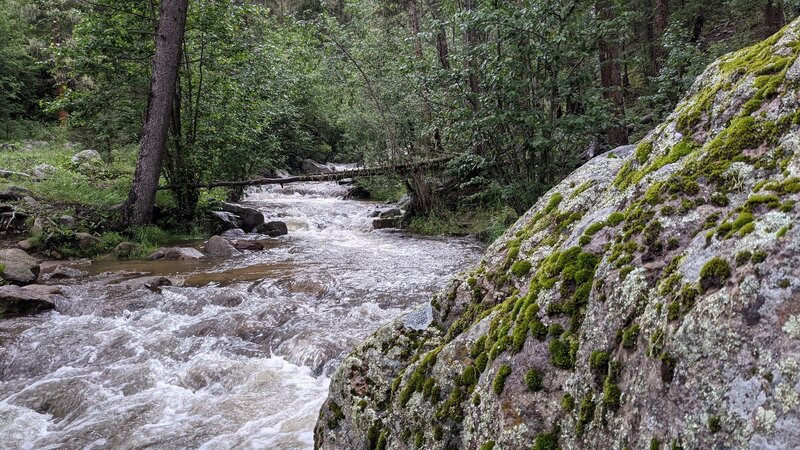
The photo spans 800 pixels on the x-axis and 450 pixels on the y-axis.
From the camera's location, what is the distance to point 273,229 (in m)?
14.7

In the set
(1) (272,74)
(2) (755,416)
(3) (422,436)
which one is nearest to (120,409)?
(3) (422,436)

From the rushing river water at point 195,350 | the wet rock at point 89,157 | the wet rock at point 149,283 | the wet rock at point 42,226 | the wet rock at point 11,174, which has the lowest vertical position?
the rushing river water at point 195,350

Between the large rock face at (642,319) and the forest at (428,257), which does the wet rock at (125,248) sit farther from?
the large rock face at (642,319)

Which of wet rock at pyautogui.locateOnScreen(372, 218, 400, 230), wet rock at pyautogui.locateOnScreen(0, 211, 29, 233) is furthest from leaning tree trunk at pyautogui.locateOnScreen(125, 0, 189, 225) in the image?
wet rock at pyautogui.locateOnScreen(372, 218, 400, 230)

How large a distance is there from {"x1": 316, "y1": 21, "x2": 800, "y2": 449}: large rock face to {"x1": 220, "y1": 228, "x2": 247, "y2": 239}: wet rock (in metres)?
11.8

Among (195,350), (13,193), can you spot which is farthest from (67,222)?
(195,350)

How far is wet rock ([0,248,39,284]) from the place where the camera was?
8125 mm

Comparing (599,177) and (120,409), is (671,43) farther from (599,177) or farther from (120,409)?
(120,409)

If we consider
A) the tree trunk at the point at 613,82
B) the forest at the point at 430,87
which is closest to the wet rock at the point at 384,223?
the forest at the point at 430,87

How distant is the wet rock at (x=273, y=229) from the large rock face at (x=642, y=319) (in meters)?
12.0

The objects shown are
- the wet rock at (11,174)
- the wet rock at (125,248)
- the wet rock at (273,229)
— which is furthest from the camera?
the wet rock at (273,229)

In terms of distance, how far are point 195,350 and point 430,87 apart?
23.6ft

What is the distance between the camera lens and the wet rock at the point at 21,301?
711 cm

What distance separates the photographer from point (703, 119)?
7.99ft
